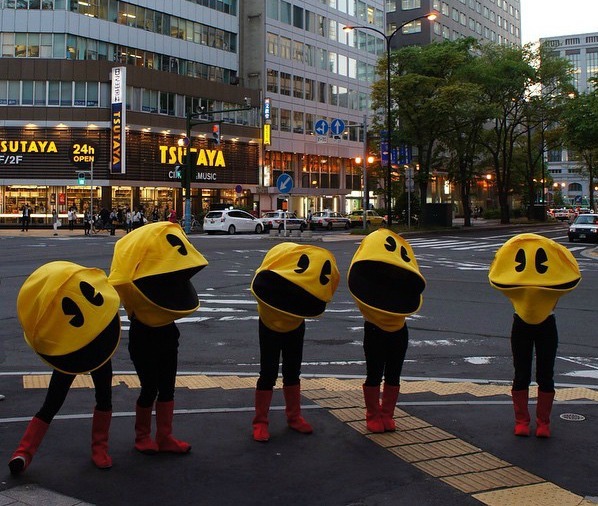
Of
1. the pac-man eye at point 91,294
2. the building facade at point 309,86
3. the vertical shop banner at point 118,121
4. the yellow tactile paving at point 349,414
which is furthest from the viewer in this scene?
the building facade at point 309,86

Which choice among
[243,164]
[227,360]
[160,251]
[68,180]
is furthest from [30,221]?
[160,251]

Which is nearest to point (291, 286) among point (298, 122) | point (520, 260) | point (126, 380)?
point (520, 260)

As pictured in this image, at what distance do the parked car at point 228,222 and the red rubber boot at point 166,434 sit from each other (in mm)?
39857

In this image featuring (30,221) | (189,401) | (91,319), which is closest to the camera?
(91,319)

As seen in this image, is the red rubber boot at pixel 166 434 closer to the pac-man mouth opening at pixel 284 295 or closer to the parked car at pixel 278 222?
the pac-man mouth opening at pixel 284 295

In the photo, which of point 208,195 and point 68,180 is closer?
point 68,180

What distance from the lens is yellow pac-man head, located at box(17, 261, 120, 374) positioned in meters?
4.71

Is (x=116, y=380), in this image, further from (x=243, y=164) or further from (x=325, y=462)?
(x=243, y=164)

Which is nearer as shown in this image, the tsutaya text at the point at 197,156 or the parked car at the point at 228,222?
the parked car at the point at 228,222

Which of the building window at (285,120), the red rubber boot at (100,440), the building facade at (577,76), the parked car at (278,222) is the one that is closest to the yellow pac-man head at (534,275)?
the red rubber boot at (100,440)

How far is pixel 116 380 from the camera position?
7418 mm

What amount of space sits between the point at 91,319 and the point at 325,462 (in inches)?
77.9

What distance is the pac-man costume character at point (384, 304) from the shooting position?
5.62m

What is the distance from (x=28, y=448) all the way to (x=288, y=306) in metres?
2.13
